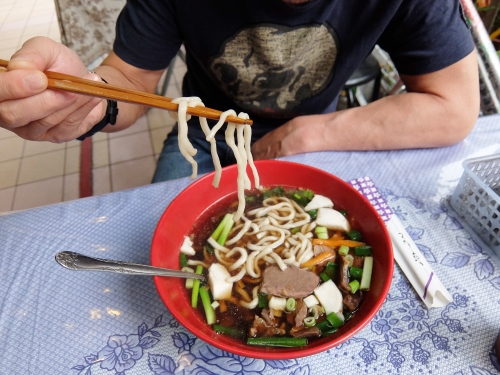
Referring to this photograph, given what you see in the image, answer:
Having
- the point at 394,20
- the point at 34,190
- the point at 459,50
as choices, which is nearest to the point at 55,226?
the point at 394,20

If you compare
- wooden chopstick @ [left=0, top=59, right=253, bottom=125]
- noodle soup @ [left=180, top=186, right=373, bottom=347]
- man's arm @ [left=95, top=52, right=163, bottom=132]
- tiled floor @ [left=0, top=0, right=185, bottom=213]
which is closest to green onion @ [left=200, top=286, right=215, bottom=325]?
noodle soup @ [left=180, top=186, right=373, bottom=347]

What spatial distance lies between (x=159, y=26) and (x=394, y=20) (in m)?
0.86

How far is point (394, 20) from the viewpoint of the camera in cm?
126

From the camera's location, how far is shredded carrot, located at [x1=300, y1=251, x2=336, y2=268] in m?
0.95

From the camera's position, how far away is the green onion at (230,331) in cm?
81

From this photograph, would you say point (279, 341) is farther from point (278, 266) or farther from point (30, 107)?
point (30, 107)

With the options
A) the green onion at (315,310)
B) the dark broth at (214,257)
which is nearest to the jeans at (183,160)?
the dark broth at (214,257)

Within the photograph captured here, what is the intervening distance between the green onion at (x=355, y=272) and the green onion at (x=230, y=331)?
1.00ft

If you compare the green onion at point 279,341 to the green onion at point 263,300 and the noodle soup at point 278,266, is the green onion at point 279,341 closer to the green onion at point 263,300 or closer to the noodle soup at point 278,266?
the noodle soup at point 278,266

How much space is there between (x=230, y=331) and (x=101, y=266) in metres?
0.32

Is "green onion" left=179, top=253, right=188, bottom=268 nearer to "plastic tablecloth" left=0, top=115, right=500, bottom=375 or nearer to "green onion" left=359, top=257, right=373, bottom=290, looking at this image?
"plastic tablecloth" left=0, top=115, right=500, bottom=375

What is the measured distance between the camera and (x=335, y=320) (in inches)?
32.1

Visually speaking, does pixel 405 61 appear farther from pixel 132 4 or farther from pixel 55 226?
pixel 55 226

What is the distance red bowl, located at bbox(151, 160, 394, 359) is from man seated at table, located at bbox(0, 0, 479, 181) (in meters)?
0.24
